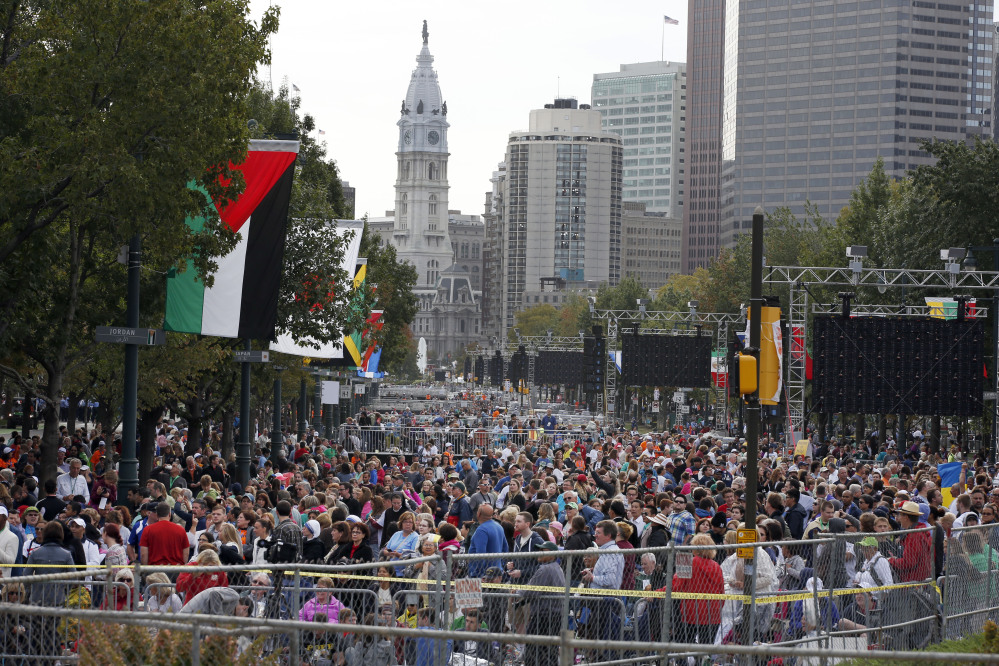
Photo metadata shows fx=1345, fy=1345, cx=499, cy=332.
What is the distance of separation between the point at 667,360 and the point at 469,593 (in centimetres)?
5382

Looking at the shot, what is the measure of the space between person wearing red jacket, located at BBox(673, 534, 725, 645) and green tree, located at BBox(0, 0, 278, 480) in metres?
8.83

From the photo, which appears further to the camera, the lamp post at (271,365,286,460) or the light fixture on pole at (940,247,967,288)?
the light fixture on pole at (940,247,967,288)

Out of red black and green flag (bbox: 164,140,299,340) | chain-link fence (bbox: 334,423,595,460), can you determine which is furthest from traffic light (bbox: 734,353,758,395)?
chain-link fence (bbox: 334,423,595,460)

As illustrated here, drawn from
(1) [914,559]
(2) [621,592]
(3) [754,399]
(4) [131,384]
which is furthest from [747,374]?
(4) [131,384]

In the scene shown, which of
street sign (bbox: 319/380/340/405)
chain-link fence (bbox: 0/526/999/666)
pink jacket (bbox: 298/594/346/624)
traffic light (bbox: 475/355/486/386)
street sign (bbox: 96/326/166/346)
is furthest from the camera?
traffic light (bbox: 475/355/486/386)

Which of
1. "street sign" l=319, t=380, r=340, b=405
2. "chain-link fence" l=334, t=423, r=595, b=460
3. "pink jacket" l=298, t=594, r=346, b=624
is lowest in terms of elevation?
"chain-link fence" l=334, t=423, r=595, b=460

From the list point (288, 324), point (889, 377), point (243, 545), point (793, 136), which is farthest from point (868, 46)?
point (243, 545)

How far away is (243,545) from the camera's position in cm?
1527

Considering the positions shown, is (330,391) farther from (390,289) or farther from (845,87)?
(845,87)

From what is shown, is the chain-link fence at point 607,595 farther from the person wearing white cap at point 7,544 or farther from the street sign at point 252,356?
the street sign at point 252,356

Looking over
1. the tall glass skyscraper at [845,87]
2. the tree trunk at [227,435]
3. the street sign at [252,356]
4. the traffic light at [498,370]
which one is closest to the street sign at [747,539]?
the street sign at [252,356]

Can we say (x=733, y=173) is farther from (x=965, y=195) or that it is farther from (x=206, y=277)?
(x=206, y=277)

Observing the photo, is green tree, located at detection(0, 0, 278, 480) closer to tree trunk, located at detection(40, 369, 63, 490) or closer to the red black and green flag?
the red black and green flag

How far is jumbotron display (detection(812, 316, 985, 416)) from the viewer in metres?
36.5
